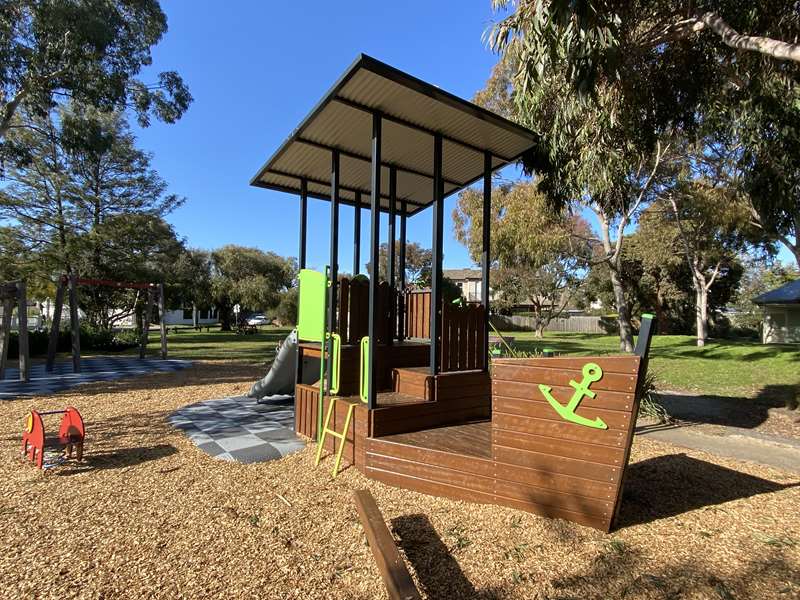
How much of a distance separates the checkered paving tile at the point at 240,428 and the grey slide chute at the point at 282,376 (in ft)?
0.64

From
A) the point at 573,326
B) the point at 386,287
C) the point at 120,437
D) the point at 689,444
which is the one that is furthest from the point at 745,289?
the point at 120,437

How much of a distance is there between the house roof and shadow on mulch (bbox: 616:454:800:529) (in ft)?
78.4

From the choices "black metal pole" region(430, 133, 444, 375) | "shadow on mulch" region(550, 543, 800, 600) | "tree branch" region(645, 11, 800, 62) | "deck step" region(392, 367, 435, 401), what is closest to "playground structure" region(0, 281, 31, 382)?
"deck step" region(392, 367, 435, 401)

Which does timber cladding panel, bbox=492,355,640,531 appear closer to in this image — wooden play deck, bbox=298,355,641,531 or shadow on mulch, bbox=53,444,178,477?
wooden play deck, bbox=298,355,641,531

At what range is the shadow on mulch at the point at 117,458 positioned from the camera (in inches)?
167

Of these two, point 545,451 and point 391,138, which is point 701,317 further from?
point 545,451

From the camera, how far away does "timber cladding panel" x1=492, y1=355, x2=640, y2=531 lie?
2.81 m

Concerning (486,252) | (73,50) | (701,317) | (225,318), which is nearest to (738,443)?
(486,252)

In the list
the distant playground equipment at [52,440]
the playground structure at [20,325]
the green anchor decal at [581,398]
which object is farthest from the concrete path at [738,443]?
the playground structure at [20,325]

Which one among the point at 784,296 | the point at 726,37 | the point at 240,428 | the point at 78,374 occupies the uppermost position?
the point at 726,37

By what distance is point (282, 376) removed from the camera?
7.42 m

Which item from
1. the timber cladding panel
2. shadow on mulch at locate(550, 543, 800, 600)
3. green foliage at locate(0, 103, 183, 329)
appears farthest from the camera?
green foliage at locate(0, 103, 183, 329)

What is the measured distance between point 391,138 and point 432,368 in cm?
280

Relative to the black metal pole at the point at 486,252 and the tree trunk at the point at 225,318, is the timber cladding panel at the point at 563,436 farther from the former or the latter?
the tree trunk at the point at 225,318
